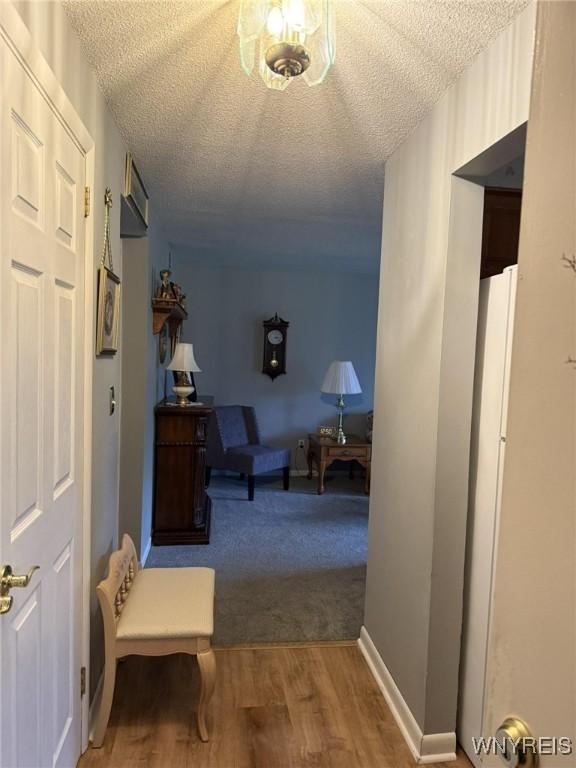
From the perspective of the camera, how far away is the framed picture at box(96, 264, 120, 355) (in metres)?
1.80

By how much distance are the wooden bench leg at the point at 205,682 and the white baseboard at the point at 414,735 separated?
763mm

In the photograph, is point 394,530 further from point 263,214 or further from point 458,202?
point 263,214

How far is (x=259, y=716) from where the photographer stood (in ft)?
6.44

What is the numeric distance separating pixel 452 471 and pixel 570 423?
4.19ft

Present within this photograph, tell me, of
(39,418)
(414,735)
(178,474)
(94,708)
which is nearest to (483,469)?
(414,735)

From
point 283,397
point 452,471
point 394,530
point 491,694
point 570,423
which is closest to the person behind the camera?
point 570,423

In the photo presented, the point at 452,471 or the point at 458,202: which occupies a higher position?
the point at 458,202

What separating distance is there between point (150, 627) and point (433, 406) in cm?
132

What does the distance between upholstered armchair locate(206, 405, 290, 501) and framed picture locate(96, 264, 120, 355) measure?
2.85 metres

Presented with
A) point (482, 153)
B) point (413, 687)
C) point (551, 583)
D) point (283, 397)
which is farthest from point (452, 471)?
point (283, 397)

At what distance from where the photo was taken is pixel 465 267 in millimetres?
1715

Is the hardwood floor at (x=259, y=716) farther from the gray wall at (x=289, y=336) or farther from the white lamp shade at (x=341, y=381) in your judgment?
the gray wall at (x=289, y=336)

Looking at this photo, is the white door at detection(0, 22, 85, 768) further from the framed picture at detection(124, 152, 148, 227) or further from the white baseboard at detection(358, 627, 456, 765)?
the white baseboard at detection(358, 627, 456, 765)

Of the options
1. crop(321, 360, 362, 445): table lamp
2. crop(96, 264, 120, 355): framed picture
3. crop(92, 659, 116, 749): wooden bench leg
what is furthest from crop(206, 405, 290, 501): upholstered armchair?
crop(92, 659, 116, 749): wooden bench leg
